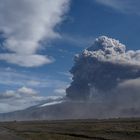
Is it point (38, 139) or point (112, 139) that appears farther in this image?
point (38, 139)

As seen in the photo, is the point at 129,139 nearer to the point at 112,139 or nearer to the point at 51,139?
the point at 112,139

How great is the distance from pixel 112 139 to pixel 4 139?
28.1m

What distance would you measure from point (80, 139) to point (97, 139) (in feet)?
14.9

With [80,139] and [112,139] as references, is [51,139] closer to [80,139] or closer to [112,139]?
[80,139]

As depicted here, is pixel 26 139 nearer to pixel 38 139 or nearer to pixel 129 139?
pixel 38 139

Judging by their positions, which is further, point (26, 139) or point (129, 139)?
point (26, 139)

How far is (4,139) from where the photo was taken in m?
95.8

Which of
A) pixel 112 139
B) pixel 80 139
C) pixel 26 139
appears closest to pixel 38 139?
pixel 26 139

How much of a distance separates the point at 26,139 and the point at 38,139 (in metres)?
3.26

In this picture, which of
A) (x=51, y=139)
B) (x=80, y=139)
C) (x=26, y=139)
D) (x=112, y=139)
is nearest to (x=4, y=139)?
(x=26, y=139)

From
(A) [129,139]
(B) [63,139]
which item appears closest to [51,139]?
(B) [63,139]

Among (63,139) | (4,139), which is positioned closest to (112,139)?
(63,139)

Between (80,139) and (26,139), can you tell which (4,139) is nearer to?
(26,139)

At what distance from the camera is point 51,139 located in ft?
315
